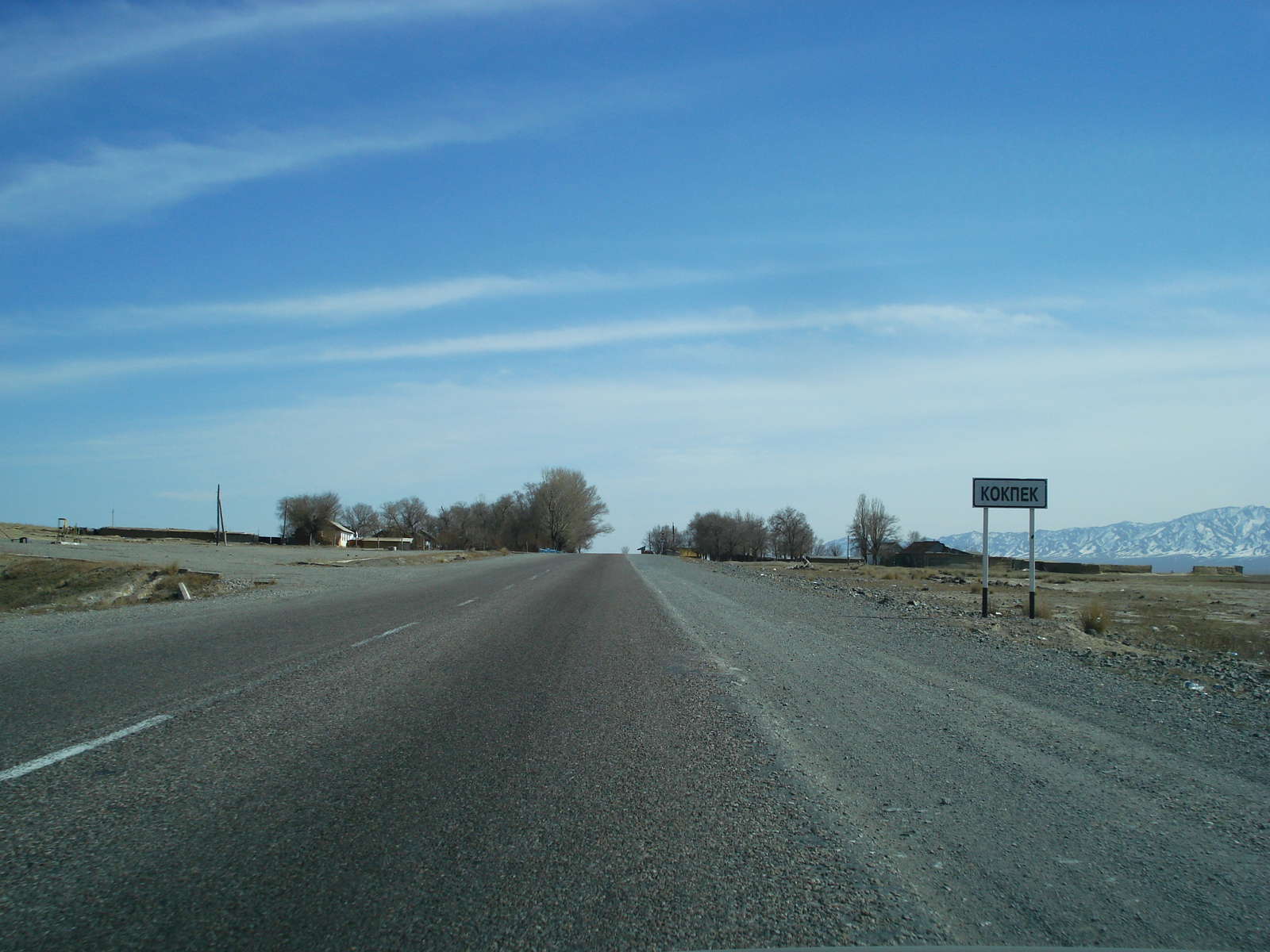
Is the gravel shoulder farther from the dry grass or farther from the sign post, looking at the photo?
the dry grass

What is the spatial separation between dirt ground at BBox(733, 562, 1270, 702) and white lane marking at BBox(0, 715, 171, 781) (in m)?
11.3

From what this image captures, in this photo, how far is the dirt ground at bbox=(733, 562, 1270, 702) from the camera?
37.6 ft

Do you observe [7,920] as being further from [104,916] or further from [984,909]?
[984,909]

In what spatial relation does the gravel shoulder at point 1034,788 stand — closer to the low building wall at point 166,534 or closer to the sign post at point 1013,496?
the sign post at point 1013,496

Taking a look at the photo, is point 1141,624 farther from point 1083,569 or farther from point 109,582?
point 1083,569

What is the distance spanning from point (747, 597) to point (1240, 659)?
13.0m

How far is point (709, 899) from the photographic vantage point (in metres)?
3.48

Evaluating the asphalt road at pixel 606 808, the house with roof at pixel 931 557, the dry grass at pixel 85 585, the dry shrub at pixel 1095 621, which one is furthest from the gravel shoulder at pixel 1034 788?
the house with roof at pixel 931 557

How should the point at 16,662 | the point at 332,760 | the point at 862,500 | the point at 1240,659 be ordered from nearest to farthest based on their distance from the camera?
the point at 332,760 → the point at 16,662 → the point at 1240,659 → the point at 862,500

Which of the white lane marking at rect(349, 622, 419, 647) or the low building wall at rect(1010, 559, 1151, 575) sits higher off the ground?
the white lane marking at rect(349, 622, 419, 647)

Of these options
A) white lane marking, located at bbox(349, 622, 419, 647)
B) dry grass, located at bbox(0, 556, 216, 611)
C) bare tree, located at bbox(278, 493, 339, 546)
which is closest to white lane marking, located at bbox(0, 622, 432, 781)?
white lane marking, located at bbox(349, 622, 419, 647)

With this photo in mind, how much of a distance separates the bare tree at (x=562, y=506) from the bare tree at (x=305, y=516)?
3025 centimetres

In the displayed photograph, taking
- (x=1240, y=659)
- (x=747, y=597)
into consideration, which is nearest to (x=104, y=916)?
(x=1240, y=659)

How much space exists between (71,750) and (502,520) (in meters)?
134
